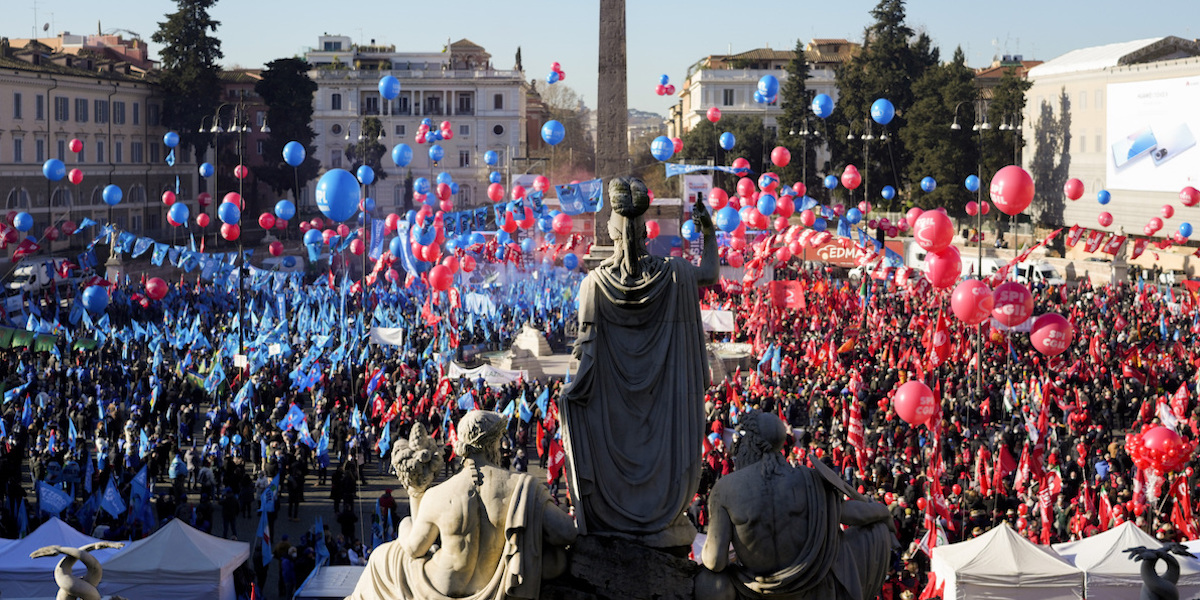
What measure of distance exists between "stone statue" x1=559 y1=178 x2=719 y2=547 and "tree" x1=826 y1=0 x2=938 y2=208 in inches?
1927

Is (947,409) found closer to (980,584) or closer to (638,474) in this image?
(980,584)

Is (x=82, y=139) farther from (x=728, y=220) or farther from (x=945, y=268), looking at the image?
(x=945, y=268)

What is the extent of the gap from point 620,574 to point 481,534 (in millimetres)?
508

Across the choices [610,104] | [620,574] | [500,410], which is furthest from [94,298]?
[620,574]

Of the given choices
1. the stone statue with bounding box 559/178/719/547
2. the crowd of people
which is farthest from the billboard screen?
the stone statue with bounding box 559/178/719/547

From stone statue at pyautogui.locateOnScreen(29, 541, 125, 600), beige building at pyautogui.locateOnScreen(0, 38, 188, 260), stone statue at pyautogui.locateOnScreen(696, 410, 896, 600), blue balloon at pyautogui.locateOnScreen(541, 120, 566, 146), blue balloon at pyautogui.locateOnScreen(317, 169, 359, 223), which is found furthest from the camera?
beige building at pyautogui.locateOnScreen(0, 38, 188, 260)

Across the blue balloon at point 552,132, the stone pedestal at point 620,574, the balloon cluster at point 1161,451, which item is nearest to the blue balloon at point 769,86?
the blue balloon at point 552,132

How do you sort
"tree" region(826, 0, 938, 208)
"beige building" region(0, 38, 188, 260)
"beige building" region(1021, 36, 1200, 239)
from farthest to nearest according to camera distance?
"tree" region(826, 0, 938, 208) < "beige building" region(0, 38, 188, 260) < "beige building" region(1021, 36, 1200, 239)

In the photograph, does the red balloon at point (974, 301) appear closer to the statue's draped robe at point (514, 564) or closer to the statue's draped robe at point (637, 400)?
the statue's draped robe at point (637, 400)

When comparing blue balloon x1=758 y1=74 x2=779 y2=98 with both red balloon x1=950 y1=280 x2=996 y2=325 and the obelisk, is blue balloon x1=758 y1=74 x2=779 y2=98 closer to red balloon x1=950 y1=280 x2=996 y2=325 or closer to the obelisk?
the obelisk

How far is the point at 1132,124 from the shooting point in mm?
48812

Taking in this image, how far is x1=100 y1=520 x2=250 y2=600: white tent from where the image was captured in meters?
10.6

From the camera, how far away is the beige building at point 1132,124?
151 feet

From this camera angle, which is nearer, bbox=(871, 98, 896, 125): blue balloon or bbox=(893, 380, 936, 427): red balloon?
bbox=(893, 380, 936, 427): red balloon
